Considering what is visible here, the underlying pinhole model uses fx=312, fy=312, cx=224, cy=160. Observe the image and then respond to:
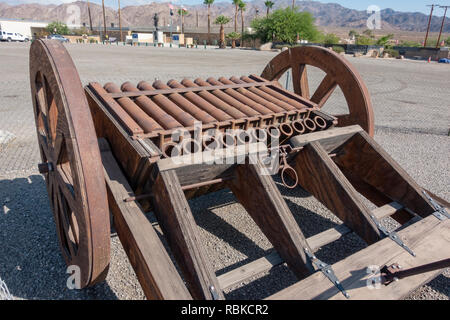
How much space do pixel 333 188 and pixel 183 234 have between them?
53.9 inches

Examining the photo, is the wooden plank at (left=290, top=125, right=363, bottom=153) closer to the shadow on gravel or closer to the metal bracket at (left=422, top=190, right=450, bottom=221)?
the metal bracket at (left=422, top=190, right=450, bottom=221)

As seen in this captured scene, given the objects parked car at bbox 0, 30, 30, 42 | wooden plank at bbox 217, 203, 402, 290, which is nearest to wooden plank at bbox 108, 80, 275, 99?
wooden plank at bbox 217, 203, 402, 290

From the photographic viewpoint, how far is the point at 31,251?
111 inches

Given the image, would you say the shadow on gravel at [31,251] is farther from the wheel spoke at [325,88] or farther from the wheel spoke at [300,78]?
the wheel spoke at [300,78]

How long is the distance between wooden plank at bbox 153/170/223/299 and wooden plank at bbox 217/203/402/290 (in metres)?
0.16

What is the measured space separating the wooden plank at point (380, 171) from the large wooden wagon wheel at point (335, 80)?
1.65 feet

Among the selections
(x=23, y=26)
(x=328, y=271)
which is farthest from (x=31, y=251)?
(x=23, y=26)

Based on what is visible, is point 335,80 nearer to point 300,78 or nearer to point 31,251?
point 300,78

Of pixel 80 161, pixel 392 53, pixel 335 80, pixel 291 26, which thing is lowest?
pixel 80 161

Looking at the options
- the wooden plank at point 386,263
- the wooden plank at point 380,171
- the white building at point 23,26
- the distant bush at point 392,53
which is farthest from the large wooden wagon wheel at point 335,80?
the white building at point 23,26

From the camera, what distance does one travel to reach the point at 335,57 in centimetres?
350

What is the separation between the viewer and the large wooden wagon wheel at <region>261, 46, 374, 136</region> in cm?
337

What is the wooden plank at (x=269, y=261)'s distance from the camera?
1.94 metres
